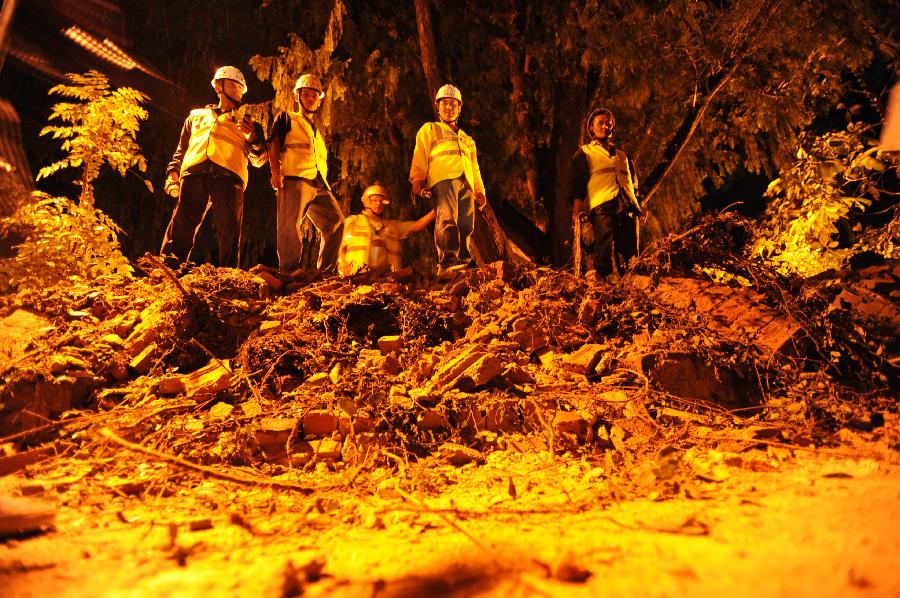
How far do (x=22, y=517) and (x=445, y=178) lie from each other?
4230mm

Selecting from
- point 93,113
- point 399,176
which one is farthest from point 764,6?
point 93,113

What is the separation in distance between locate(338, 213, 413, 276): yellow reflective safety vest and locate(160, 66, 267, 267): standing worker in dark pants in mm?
1699

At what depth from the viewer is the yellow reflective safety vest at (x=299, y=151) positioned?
534 cm

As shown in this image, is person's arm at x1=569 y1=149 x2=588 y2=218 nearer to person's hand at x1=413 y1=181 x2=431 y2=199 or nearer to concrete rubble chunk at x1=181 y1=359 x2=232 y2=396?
person's hand at x1=413 y1=181 x2=431 y2=199

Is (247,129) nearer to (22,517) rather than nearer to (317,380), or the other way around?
(317,380)

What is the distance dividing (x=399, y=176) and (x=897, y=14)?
6.59 metres

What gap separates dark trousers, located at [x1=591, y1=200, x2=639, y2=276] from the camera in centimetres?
552

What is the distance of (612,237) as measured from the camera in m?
5.59

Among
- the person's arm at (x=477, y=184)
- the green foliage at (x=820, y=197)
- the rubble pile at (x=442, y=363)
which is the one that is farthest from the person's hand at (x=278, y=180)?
the green foliage at (x=820, y=197)

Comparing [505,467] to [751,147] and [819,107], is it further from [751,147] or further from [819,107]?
[819,107]

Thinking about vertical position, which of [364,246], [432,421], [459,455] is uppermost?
[364,246]

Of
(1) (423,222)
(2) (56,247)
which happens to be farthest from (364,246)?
(2) (56,247)

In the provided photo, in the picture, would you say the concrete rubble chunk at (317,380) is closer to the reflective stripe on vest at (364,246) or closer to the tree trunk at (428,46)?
the reflective stripe on vest at (364,246)

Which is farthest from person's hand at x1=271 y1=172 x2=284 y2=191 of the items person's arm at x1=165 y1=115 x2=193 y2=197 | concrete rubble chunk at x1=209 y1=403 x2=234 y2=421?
concrete rubble chunk at x1=209 y1=403 x2=234 y2=421
